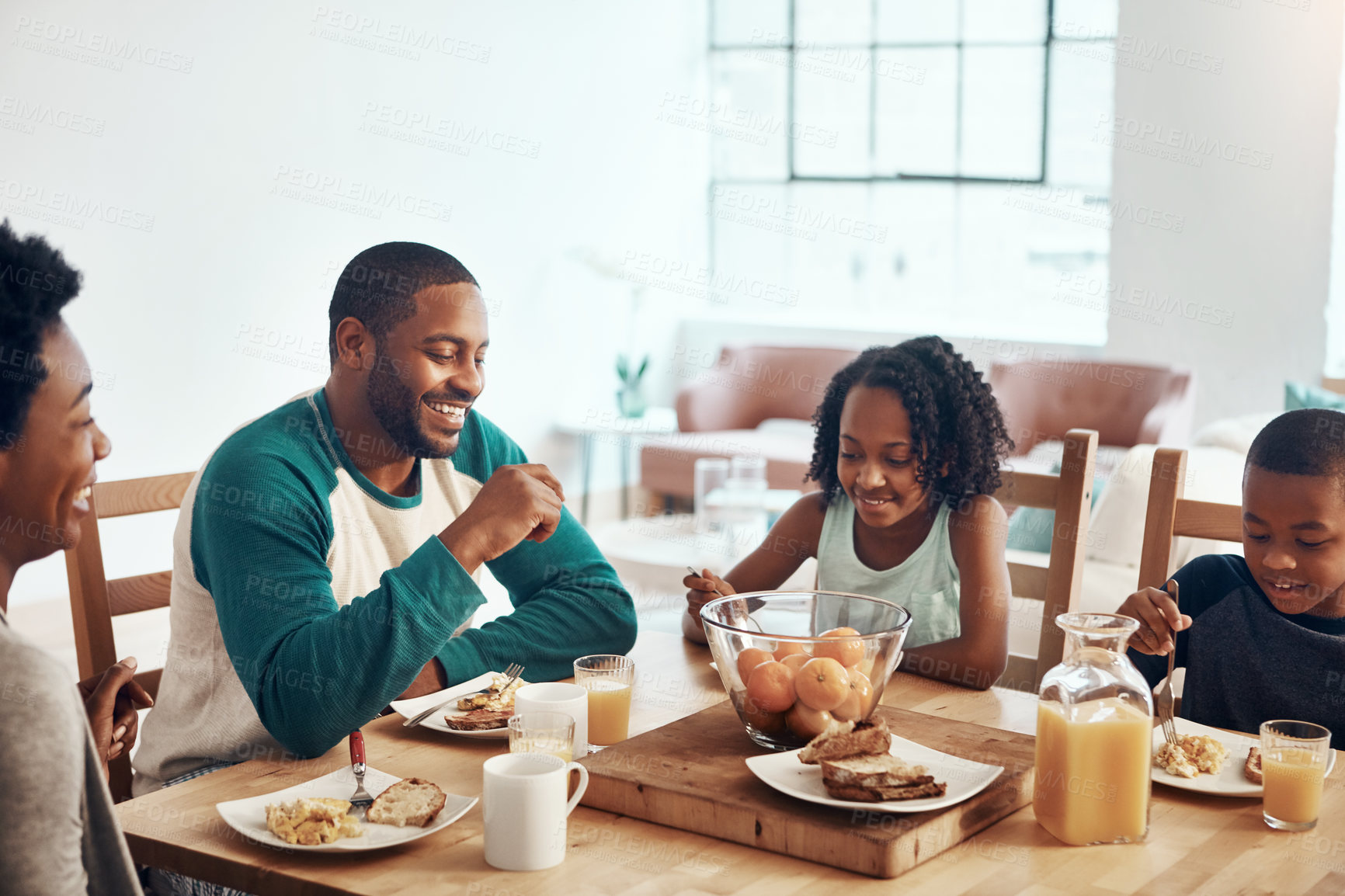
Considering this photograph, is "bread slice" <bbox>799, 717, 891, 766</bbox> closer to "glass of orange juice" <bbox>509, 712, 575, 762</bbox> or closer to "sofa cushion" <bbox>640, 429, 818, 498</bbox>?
"glass of orange juice" <bbox>509, 712, 575, 762</bbox>

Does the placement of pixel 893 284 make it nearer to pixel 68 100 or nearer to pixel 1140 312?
pixel 1140 312

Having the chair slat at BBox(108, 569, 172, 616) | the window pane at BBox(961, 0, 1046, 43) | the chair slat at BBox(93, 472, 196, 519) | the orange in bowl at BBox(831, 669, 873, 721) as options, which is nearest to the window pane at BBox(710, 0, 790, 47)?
the window pane at BBox(961, 0, 1046, 43)

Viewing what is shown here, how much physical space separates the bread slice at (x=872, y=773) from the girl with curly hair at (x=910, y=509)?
529 millimetres

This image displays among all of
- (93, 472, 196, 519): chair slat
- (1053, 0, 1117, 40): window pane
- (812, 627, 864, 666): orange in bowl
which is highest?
(1053, 0, 1117, 40): window pane

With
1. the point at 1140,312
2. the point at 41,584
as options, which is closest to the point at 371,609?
the point at 41,584

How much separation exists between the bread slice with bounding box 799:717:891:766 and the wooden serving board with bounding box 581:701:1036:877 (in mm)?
51

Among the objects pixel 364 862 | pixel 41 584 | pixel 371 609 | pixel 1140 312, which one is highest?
pixel 1140 312

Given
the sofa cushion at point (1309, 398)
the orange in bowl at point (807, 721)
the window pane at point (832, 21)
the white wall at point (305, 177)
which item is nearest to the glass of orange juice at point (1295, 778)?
the orange in bowl at point (807, 721)

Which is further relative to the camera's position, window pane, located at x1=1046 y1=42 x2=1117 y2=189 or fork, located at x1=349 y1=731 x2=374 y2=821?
window pane, located at x1=1046 y1=42 x2=1117 y2=189

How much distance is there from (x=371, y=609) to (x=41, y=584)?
2.92 m

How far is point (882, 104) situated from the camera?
5.96 m

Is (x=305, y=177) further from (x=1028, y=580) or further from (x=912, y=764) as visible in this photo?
(x=912, y=764)

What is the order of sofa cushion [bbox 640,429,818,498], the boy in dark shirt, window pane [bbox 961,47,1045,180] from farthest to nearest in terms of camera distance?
window pane [bbox 961,47,1045,180]
sofa cushion [bbox 640,429,818,498]
the boy in dark shirt

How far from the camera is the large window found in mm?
5461
